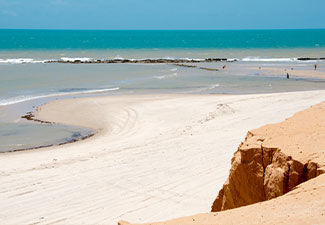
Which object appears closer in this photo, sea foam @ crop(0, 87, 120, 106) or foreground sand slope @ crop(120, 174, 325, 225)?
foreground sand slope @ crop(120, 174, 325, 225)

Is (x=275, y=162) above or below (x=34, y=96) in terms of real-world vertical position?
below

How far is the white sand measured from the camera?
34.1ft

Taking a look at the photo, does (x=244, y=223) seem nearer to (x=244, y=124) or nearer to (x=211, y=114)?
(x=244, y=124)

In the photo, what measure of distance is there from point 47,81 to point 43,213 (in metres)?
31.4

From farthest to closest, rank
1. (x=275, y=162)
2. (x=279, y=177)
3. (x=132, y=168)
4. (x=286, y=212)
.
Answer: (x=132, y=168), (x=275, y=162), (x=279, y=177), (x=286, y=212)

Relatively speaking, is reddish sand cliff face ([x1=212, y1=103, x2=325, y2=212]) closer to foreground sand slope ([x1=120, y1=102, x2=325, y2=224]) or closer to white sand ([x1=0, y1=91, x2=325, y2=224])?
foreground sand slope ([x1=120, y1=102, x2=325, y2=224])

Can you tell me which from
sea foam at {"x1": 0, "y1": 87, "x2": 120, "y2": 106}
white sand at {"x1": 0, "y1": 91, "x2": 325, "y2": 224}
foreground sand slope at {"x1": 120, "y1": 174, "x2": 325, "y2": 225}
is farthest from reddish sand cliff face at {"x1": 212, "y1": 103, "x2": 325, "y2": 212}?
sea foam at {"x1": 0, "y1": 87, "x2": 120, "y2": 106}

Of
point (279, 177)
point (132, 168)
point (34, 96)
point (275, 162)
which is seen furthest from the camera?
point (34, 96)

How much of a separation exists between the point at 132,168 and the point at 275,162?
23.8 ft

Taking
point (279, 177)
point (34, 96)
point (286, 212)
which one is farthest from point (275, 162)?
point (34, 96)

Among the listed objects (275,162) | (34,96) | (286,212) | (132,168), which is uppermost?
(34,96)

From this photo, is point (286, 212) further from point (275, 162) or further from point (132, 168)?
point (132, 168)

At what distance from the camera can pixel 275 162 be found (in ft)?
21.3

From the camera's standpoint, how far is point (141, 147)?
16.0 m
